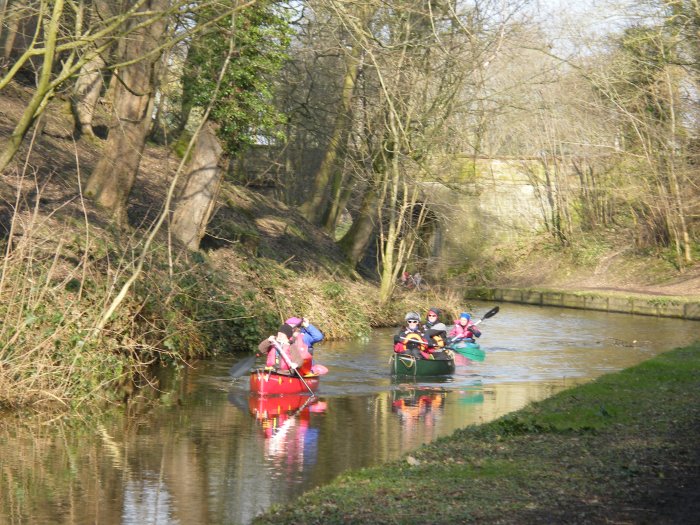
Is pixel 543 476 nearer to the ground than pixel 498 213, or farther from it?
nearer to the ground

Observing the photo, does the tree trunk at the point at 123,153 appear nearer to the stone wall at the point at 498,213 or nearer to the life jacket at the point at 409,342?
the life jacket at the point at 409,342

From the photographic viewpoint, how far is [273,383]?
1758cm

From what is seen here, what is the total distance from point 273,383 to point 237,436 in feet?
12.9

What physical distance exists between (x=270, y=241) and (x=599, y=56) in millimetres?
16507

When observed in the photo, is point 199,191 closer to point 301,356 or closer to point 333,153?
point 301,356

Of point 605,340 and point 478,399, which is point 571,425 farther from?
point 605,340

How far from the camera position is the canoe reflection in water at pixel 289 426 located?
12.2 meters

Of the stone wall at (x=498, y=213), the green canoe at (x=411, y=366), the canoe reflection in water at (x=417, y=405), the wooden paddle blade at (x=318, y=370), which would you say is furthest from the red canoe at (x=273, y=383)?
the stone wall at (x=498, y=213)

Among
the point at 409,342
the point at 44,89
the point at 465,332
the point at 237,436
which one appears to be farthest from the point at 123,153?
the point at 237,436

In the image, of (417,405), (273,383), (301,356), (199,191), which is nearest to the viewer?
(417,405)

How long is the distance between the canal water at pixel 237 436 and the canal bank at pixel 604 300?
479 inches

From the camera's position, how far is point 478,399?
17828 millimetres

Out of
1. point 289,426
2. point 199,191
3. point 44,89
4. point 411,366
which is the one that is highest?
point 44,89

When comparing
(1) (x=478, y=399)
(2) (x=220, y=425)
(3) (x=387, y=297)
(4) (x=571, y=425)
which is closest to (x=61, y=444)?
(2) (x=220, y=425)
